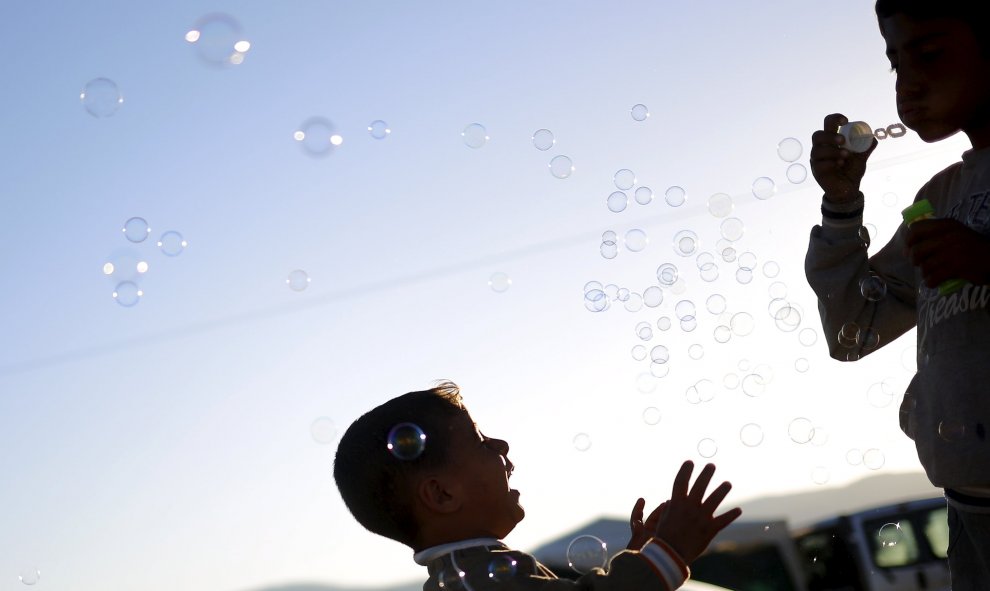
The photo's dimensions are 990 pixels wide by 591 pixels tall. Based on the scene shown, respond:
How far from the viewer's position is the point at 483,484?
3.09 m

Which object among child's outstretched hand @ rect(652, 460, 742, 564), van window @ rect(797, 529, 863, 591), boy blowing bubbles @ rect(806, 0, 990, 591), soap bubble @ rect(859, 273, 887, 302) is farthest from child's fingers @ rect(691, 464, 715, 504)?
van window @ rect(797, 529, 863, 591)

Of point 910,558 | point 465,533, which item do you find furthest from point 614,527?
point 465,533

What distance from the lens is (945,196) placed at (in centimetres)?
278

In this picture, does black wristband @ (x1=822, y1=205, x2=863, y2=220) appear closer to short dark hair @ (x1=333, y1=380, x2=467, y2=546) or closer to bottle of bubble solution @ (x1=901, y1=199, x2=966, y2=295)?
bottle of bubble solution @ (x1=901, y1=199, x2=966, y2=295)

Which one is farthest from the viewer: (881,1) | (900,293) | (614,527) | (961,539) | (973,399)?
(614,527)

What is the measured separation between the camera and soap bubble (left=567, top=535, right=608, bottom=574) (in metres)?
3.67

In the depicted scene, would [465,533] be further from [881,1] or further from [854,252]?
[881,1]

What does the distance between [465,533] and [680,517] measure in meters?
0.60

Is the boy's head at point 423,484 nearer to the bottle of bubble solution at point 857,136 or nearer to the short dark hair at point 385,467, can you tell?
the short dark hair at point 385,467

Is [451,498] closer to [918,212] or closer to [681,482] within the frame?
[681,482]

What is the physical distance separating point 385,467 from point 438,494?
0.15m

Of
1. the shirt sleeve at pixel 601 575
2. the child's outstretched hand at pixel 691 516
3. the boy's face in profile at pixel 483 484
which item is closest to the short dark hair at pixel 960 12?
the child's outstretched hand at pixel 691 516

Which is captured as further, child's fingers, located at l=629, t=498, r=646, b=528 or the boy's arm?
child's fingers, located at l=629, t=498, r=646, b=528

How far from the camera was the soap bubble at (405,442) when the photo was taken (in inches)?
121
